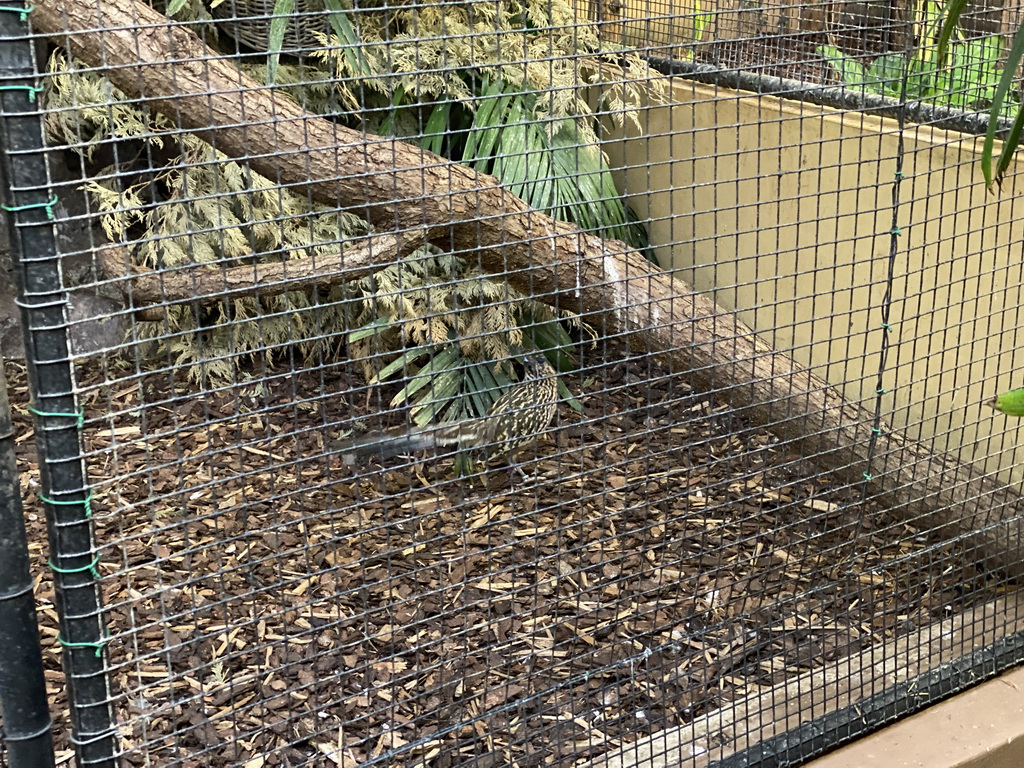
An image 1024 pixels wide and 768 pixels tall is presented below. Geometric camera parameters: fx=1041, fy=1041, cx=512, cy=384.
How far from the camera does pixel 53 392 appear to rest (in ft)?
4.90

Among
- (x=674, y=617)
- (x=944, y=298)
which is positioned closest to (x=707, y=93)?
(x=944, y=298)

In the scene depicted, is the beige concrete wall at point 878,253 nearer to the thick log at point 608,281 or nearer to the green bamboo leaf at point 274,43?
the thick log at point 608,281

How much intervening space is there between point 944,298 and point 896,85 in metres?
0.69

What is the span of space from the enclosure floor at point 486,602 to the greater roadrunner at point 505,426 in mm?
128

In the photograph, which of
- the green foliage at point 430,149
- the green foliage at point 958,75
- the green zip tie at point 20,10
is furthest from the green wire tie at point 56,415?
the green foliage at point 430,149

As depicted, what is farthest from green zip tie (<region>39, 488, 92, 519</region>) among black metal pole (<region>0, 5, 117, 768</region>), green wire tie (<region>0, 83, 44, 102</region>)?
green wire tie (<region>0, 83, 44, 102</region>)

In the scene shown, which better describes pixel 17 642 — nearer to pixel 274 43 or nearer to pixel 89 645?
pixel 89 645

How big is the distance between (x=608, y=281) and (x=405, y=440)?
2.35 ft

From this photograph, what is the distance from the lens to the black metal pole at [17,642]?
1524 mm

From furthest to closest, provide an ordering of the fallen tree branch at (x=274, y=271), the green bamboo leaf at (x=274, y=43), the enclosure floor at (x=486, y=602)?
the fallen tree branch at (x=274, y=271) < the enclosure floor at (x=486, y=602) < the green bamboo leaf at (x=274, y=43)

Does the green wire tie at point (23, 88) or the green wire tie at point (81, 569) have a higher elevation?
the green wire tie at point (23, 88)

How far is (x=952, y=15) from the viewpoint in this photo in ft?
4.53

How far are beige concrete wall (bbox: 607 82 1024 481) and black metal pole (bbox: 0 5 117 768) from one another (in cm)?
145

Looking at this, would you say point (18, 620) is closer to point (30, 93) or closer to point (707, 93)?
point (30, 93)
